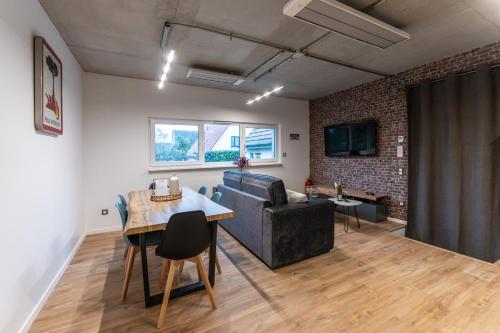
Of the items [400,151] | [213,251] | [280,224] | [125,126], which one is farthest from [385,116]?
[125,126]

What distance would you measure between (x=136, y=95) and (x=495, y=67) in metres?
5.71

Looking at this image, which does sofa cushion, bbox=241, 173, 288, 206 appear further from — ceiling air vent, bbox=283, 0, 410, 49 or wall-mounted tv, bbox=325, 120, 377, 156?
wall-mounted tv, bbox=325, 120, 377, 156

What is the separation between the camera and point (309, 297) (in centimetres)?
223

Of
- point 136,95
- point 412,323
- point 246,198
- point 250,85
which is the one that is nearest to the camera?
point 412,323

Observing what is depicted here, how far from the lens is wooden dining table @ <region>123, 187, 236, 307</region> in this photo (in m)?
1.88

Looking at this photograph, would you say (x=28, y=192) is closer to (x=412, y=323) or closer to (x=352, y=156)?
(x=412, y=323)

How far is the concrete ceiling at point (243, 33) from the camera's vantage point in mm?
2334

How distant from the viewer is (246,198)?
10.5 ft

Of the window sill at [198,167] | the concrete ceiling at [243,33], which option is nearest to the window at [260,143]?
the window sill at [198,167]

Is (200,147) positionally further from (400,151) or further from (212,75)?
(400,151)

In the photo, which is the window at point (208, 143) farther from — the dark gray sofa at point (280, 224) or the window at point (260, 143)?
the dark gray sofa at point (280, 224)

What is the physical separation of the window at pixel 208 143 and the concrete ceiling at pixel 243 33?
1074mm

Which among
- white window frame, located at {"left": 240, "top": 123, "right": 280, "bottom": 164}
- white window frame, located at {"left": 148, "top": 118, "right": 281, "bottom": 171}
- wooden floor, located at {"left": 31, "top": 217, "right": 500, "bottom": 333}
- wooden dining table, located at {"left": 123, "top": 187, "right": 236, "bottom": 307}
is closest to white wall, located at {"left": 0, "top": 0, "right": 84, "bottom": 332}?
wooden floor, located at {"left": 31, "top": 217, "right": 500, "bottom": 333}

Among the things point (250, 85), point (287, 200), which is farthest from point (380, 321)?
point (250, 85)
